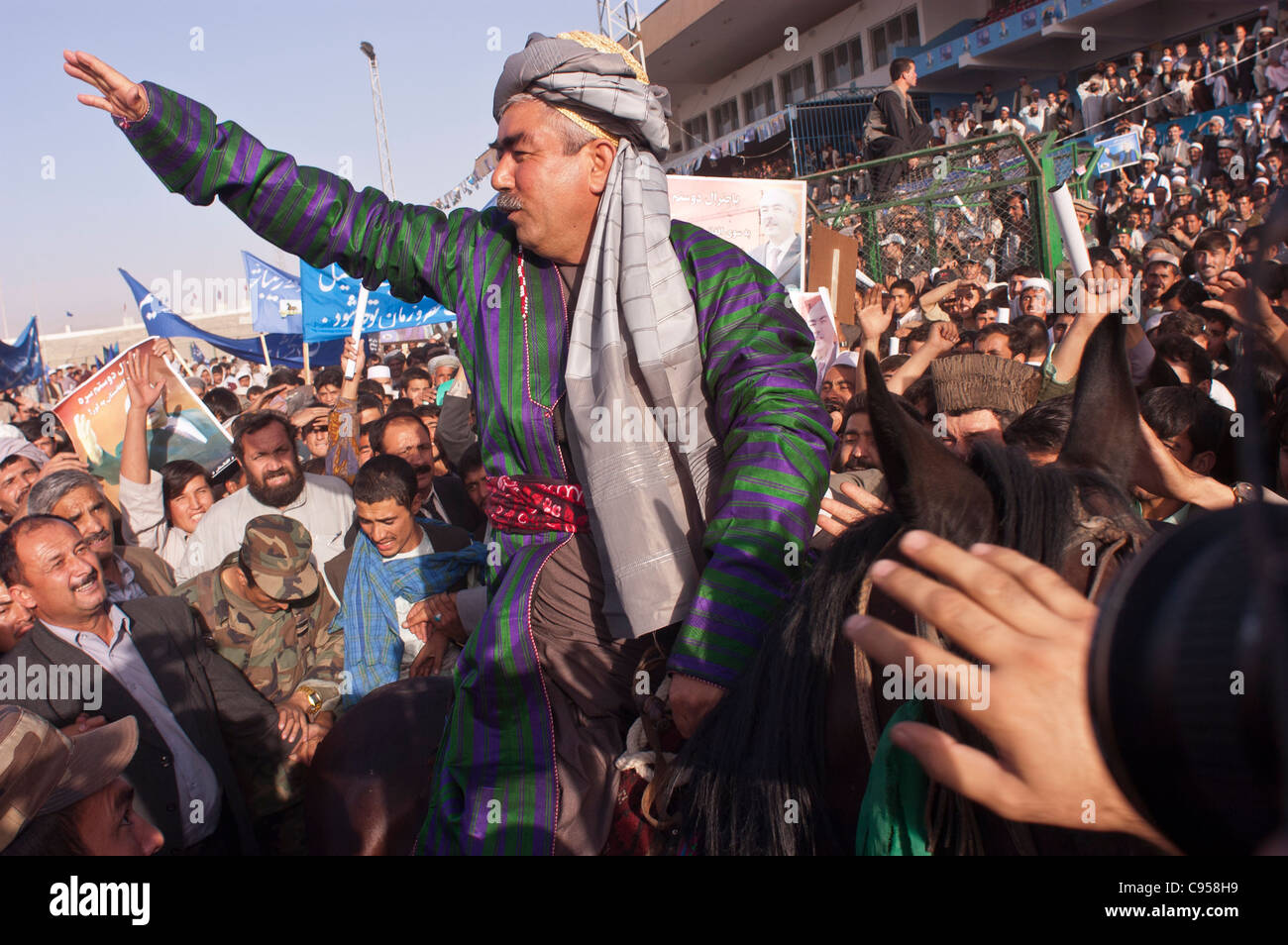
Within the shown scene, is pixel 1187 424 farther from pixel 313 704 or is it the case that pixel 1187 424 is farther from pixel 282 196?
pixel 313 704

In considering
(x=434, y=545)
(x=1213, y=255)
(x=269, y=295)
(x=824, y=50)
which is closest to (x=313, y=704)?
(x=434, y=545)

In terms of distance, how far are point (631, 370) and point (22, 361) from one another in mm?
15410

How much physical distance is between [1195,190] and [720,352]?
11.8m

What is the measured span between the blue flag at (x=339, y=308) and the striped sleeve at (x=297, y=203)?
266 inches

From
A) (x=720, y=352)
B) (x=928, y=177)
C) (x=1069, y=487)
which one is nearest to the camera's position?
(x=1069, y=487)

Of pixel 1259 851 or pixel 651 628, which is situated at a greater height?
pixel 651 628

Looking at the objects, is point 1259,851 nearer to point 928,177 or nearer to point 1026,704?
point 1026,704

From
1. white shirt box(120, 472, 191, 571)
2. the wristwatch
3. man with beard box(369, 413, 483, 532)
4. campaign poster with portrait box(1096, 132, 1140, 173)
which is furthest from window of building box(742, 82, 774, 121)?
the wristwatch

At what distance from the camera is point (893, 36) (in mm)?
23547

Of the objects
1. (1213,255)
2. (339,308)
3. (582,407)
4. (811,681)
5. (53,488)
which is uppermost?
(339,308)

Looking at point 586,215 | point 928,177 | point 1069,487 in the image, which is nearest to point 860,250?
point 928,177

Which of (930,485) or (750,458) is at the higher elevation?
(750,458)

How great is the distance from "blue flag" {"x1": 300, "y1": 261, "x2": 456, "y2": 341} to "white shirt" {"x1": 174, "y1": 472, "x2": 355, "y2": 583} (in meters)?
4.21
